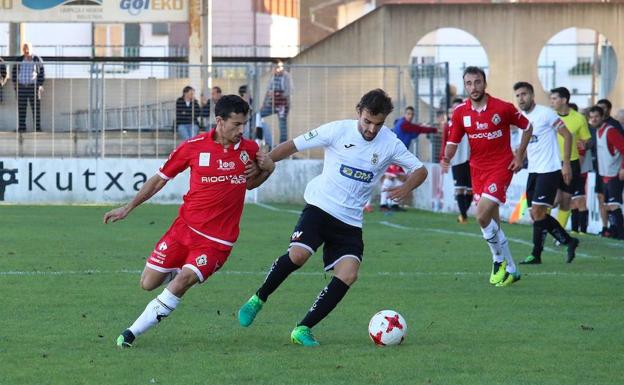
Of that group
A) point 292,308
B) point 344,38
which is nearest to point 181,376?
point 292,308

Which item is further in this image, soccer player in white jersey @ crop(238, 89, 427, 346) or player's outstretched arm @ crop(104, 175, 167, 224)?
soccer player in white jersey @ crop(238, 89, 427, 346)

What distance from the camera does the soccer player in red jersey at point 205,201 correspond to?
908 centimetres

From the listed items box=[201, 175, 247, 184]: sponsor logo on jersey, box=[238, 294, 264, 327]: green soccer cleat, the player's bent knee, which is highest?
box=[201, 175, 247, 184]: sponsor logo on jersey

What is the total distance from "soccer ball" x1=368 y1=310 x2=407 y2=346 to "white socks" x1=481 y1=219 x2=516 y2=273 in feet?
13.5

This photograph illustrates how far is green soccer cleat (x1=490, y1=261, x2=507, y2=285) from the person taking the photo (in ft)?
43.1

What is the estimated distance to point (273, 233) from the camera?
19.5m

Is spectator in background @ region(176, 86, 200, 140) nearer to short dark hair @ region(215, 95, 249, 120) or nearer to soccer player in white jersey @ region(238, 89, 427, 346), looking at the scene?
soccer player in white jersey @ region(238, 89, 427, 346)

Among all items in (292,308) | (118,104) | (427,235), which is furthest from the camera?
(118,104)

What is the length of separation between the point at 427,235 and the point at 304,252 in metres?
10.0

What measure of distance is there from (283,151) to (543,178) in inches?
256

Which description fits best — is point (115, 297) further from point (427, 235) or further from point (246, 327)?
point (427, 235)

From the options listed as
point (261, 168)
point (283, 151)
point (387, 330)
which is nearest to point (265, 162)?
point (261, 168)

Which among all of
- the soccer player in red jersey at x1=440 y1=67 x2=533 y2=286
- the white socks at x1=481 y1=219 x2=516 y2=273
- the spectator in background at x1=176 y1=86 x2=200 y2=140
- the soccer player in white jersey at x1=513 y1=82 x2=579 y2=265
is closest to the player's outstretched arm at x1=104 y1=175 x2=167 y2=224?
the soccer player in red jersey at x1=440 y1=67 x2=533 y2=286

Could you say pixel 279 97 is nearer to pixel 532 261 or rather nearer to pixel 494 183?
pixel 532 261
